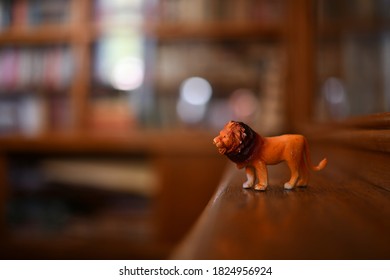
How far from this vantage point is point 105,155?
Answer: 280 centimetres

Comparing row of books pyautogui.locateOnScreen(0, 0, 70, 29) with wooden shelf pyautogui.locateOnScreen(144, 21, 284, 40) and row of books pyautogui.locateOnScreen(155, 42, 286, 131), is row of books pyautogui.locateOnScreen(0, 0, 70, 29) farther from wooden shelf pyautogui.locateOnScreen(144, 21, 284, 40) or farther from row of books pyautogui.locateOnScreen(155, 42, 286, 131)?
row of books pyautogui.locateOnScreen(155, 42, 286, 131)

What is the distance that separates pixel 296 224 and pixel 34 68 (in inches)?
108

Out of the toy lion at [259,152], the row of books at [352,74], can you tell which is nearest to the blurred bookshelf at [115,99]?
the row of books at [352,74]

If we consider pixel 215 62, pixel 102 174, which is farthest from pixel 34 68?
pixel 215 62

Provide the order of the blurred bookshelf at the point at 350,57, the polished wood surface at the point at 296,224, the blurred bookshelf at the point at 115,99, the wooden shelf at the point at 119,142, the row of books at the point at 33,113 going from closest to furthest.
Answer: the polished wood surface at the point at 296,224 → the blurred bookshelf at the point at 350,57 → the wooden shelf at the point at 119,142 → the blurred bookshelf at the point at 115,99 → the row of books at the point at 33,113

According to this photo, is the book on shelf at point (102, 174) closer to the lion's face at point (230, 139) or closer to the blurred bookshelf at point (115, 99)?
the blurred bookshelf at point (115, 99)

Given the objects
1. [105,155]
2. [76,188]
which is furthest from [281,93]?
[76,188]

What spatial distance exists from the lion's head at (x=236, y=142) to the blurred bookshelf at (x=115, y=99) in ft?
6.08

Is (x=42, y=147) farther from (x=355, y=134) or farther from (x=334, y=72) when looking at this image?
(x=355, y=134)

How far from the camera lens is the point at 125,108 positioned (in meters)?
2.80

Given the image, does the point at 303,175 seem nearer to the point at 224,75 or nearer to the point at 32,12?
the point at 224,75

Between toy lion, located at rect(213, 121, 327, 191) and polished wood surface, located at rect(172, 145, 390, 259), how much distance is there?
21 millimetres

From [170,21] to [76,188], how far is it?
1.11 m

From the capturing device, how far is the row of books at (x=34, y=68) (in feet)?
9.30
